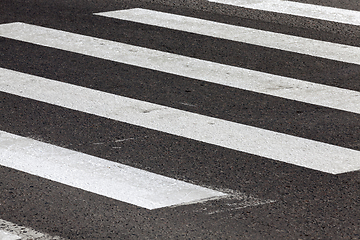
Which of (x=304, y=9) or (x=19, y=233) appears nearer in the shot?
(x=19, y=233)

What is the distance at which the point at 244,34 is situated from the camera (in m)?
7.35

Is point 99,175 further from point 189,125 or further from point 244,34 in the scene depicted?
point 244,34

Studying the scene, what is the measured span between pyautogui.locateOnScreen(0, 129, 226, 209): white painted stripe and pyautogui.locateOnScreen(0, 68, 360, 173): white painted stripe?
67 cm

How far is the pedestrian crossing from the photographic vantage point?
4.41 meters

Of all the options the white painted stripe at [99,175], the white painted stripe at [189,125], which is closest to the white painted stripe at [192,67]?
the white painted stripe at [189,125]

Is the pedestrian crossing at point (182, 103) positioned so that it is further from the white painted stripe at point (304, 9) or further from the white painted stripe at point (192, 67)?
the white painted stripe at point (304, 9)

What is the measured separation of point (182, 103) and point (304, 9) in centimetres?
331

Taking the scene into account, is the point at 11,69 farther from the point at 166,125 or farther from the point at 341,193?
the point at 341,193

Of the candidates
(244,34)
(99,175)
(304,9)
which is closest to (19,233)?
(99,175)

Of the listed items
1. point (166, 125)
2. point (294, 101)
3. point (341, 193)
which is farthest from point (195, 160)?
point (294, 101)

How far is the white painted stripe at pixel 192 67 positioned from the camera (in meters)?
5.70

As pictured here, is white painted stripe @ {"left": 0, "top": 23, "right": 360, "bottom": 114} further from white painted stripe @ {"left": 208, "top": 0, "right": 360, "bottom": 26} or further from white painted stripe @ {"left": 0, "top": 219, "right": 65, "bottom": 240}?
white painted stripe @ {"left": 0, "top": 219, "right": 65, "bottom": 240}

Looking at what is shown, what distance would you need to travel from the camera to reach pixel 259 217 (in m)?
3.82

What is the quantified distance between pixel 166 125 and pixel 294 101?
3.72ft
